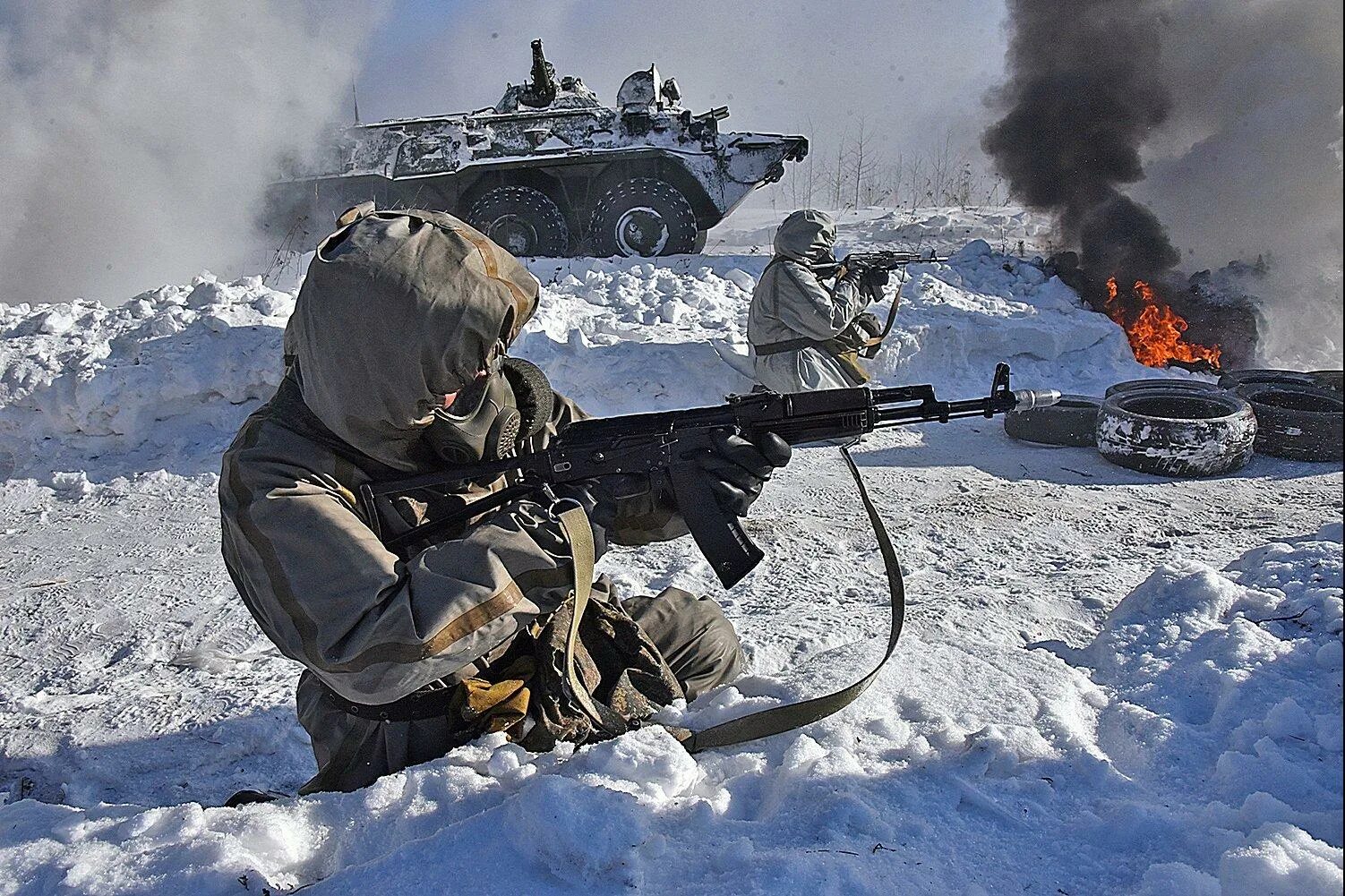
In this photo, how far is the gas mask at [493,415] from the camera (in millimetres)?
2234

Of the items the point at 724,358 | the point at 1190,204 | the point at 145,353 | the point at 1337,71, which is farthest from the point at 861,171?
the point at 1337,71

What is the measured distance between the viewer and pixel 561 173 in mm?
12250

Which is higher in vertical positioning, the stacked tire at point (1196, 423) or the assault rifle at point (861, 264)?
the assault rifle at point (861, 264)

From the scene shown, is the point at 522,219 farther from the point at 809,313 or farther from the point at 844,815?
the point at 844,815

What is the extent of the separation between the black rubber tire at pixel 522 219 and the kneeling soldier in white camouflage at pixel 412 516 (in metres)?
10.1

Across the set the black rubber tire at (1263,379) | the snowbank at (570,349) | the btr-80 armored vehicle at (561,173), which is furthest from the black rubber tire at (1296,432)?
the btr-80 armored vehicle at (561,173)

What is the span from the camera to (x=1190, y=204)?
37.3 feet

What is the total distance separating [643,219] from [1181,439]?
7838 mm

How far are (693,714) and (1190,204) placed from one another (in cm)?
1168

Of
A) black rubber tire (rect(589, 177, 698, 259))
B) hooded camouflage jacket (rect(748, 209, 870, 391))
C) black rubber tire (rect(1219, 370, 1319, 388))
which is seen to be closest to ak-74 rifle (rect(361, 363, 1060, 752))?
hooded camouflage jacket (rect(748, 209, 870, 391))

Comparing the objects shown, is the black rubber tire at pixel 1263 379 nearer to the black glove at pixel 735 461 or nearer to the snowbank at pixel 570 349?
the snowbank at pixel 570 349

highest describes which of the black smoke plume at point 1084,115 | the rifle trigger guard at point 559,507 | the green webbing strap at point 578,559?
the black smoke plume at point 1084,115

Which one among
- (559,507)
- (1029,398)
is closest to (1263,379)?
(1029,398)

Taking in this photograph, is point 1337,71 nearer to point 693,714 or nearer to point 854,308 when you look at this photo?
point 693,714
